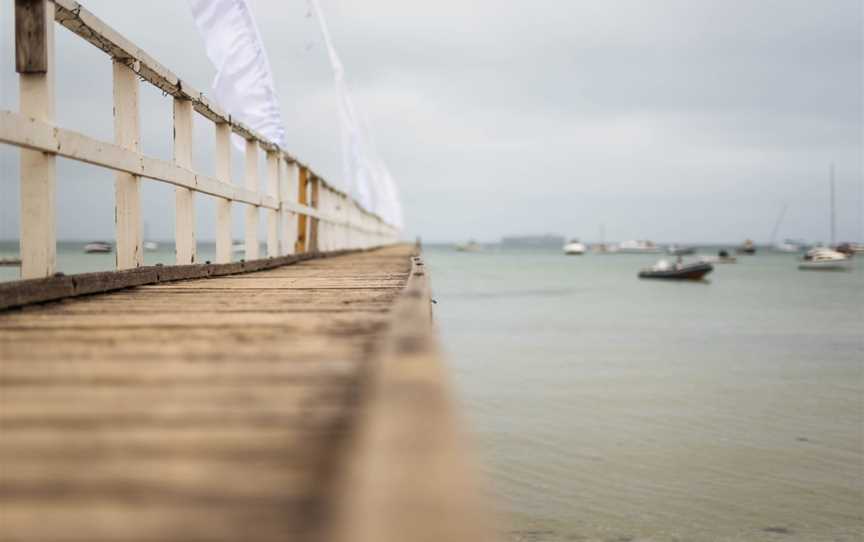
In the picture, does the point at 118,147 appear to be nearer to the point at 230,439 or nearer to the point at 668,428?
the point at 230,439

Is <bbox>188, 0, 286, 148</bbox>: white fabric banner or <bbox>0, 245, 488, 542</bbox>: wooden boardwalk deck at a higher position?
<bbox>188, 0, 286, 148</bbox>: white fabric banner

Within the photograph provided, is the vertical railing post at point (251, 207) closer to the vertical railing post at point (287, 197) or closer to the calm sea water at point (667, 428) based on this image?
the vertical railing post at point (287, 197)

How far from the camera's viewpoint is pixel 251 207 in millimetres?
7766

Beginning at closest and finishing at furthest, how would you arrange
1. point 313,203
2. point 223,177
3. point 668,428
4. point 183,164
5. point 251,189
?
point 183,164, point 223,177, point 251,189, point 668,428, point 313,203

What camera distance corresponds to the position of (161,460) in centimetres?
135

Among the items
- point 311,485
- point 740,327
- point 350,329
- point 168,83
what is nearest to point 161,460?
point 311,485

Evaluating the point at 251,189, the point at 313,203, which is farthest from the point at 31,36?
the point at 313,203

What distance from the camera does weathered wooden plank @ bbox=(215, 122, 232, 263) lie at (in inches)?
260

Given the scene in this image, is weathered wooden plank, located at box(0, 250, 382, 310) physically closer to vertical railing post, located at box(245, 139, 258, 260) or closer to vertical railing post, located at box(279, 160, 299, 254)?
vertical railing post, located at box(245, 139, 258, 260)

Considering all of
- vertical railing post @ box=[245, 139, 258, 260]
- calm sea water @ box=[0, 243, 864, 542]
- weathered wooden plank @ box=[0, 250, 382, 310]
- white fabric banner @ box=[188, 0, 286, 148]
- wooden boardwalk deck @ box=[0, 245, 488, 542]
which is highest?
white fabric banner @ box=[188, 0, 286, 148]

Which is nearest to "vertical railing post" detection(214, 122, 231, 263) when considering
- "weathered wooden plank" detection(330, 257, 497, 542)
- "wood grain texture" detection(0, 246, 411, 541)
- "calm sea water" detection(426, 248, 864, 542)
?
"calm sea water" detection(426, 248, 864, 542)

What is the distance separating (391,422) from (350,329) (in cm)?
153

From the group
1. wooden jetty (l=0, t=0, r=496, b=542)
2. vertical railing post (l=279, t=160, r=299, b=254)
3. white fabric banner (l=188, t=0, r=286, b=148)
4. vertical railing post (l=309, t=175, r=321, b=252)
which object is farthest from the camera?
vertical railing post (l=309, t=175, r=321, b=252)

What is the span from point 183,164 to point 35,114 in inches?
74.8
